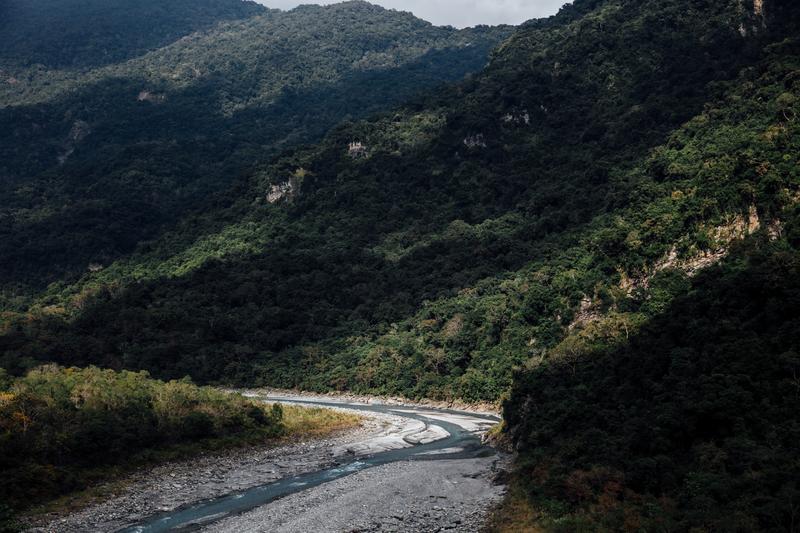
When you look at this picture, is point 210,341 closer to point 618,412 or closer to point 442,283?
point 442,283

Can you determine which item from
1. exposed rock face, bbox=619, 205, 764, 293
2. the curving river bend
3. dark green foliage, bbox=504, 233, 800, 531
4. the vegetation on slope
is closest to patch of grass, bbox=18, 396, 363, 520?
the vegetation on slope

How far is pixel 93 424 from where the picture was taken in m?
60.8

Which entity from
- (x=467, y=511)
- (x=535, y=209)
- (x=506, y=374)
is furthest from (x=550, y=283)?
(x=467, y=511)

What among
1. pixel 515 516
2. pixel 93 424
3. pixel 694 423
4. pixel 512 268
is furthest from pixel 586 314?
pixel 93 424

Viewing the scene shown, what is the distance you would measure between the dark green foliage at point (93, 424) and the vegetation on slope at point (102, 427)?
0.08 meters

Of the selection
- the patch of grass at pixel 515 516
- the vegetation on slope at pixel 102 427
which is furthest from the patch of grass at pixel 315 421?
the patch of grass at pixel 515 516

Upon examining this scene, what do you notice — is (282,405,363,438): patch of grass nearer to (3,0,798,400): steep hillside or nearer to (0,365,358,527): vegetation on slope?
(0,365,358,527): vegetation on slope

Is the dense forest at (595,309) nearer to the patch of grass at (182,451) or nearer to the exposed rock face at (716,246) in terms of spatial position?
the exposed rock face at (716,246)

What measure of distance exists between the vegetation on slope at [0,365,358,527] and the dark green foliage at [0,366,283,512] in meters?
0.08

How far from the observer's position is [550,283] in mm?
115562

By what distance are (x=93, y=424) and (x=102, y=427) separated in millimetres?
811

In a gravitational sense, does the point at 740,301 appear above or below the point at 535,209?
below

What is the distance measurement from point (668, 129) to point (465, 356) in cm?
7348

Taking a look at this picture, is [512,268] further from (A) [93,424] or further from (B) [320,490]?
(A) [93,424]
